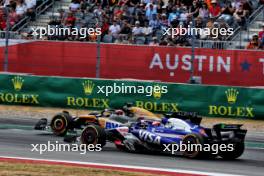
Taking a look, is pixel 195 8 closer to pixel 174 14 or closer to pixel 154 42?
pixel 174 14

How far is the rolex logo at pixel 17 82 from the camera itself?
24609 millimetres

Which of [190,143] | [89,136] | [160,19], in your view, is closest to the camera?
[190,143]

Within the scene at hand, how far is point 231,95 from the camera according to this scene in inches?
880

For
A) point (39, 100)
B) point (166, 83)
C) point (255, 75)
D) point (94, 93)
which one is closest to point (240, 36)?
point (255, 75)

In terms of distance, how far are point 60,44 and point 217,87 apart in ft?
20.1

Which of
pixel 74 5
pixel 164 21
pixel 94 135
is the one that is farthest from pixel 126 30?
pixel 94 135

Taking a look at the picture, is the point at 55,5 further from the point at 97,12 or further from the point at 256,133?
the point at 256,133

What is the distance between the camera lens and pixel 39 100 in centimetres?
2436

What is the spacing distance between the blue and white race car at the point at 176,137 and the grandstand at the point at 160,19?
8701mm

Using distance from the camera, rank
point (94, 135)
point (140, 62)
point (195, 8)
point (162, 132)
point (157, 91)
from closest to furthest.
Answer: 1. point (162, 132)
2. point (94, 135)
3. point (157, 91)
4. point (140, 62)
5. point (195, 8)

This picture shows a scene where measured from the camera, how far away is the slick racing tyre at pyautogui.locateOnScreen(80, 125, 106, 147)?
638 inches

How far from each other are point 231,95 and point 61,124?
6.07 metres
